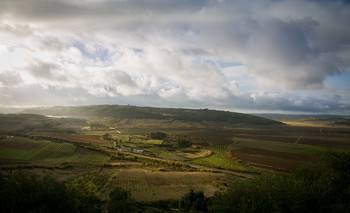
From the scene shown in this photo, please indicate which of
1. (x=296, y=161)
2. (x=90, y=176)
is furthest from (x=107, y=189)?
(x=296, y=161)

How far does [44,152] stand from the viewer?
73812 mm

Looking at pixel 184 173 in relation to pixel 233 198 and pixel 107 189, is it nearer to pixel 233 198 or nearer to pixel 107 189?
pixel 107 189

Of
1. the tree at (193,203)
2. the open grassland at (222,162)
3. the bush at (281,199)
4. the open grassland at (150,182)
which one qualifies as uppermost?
the bush at (281,199)

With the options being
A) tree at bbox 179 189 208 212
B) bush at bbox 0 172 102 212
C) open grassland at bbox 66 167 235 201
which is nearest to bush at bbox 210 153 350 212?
tree at bbox 179 189 208 212

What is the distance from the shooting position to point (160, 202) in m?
36.2

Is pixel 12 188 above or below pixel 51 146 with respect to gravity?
above

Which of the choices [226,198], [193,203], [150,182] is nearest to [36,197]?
[193,203]

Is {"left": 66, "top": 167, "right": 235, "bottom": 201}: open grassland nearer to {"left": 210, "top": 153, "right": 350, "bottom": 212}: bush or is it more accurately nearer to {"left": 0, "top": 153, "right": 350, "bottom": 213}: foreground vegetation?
{"left": 0, "top": 153, "right": 350, "bottom": 213}: foreground vegetation

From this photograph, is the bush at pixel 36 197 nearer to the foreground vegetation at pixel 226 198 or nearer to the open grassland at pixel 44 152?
the foreground vegetation at pixel 226 198

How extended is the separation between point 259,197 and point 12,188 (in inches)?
1254

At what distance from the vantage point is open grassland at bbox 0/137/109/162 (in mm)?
67688

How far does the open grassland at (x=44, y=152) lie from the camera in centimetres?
6769

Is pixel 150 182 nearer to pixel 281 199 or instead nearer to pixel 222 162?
pixel 281 199

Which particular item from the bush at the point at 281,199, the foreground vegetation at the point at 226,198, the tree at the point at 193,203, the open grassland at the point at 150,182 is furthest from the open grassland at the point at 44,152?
the bush at the point at 281,199
